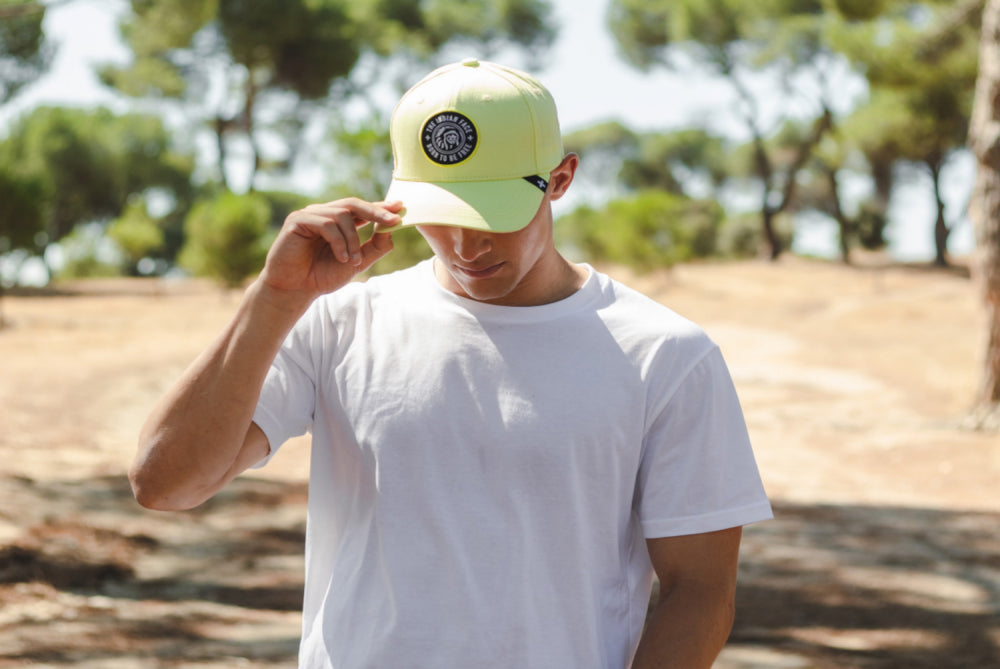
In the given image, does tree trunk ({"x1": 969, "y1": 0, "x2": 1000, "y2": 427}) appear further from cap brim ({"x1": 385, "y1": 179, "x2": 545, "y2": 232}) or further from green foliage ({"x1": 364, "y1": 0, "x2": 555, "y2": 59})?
green foliage ({"x1": 364, "y1": 0, "x2": 555, "y2": 59})

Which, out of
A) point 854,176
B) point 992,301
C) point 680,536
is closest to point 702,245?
point 854,176

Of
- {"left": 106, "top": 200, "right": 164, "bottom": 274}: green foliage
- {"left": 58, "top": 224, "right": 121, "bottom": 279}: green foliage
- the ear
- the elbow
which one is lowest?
{"left": 58, "top": 224, "right": 121, "bottom": 279}: green foliage

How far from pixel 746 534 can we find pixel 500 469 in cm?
524

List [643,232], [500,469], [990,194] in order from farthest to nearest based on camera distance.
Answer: [643,232] → [990,194] → [500,469]

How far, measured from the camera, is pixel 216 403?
1492 millimetres

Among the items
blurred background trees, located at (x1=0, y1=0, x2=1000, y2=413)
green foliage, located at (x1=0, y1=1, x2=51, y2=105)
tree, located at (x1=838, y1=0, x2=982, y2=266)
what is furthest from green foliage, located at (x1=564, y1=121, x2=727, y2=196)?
green foliage, located at (x1=0, y1=1, x2=51, y2=105)

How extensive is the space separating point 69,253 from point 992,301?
3594 centimetres

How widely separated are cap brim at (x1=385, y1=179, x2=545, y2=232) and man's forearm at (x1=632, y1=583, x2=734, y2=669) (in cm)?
60

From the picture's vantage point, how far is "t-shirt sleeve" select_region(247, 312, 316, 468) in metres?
1.57

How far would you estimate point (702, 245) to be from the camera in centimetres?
4144

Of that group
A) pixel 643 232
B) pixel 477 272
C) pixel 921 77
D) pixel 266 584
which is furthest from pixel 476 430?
pixel 643 232

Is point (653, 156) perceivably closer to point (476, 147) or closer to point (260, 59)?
point (260, 59)

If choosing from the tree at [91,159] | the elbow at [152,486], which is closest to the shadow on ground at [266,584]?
A: the elbow at [152,486]

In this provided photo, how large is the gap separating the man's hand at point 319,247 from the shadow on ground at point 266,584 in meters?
3.00
